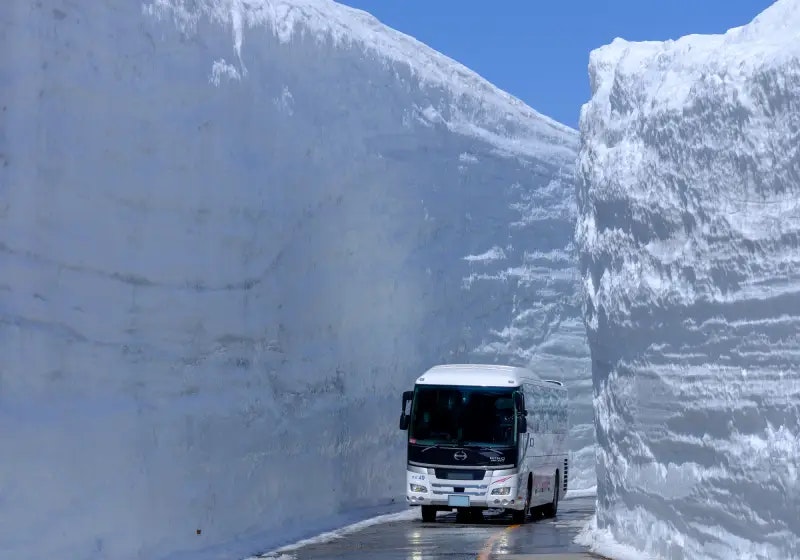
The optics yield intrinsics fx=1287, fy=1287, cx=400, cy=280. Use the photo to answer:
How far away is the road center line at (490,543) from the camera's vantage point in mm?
14202

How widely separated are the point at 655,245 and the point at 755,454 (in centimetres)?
326

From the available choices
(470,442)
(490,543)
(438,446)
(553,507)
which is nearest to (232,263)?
(438,446)

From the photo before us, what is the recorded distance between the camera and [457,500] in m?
19.5

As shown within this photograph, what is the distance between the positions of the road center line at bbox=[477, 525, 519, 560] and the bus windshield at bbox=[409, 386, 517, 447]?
4.61 feet

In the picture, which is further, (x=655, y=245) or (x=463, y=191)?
(x=463, y=191)

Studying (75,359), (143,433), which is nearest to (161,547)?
(143,433)

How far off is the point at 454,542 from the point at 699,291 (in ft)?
18.8

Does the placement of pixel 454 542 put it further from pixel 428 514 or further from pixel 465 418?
pixel 428 514

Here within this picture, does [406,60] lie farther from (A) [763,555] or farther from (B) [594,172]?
(A) [763,555]

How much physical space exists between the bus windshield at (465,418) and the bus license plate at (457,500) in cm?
80

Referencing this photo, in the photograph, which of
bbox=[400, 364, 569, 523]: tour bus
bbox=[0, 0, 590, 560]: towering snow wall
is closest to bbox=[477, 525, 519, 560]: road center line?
bbox=[400, 364, 569, 523]: tour bus

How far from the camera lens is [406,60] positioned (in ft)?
92.1

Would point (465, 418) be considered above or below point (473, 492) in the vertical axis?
above

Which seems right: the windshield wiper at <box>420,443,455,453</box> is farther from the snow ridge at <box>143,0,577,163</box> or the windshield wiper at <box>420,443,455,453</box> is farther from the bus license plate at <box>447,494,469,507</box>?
the snow ridge at <box>143,0,577,163</box>
